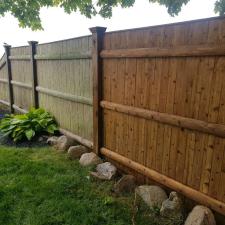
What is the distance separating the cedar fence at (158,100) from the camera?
2.59 m

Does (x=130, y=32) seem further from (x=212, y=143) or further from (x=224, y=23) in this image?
(x=212, y=143)

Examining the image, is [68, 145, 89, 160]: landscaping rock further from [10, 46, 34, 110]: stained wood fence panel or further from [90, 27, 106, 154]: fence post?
[10, 46, 34, 110]: stained wood fence panel

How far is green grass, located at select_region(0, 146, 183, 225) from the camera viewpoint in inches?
113

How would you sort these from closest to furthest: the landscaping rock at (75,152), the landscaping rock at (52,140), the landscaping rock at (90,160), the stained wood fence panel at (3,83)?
the landscaping rock at (90,160), the landscaping rock at (75,152), the landscaping rock at (52,140), the stained wood fence panel at (3,83)

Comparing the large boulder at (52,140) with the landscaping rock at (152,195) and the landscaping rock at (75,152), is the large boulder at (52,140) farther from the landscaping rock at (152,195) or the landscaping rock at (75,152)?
the landscaping rock at (152,195)

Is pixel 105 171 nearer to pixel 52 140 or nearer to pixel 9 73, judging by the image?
pixel 52 140

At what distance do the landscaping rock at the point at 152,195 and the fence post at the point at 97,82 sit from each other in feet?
4.32

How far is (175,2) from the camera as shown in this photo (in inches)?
257

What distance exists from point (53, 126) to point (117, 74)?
260 centimetres

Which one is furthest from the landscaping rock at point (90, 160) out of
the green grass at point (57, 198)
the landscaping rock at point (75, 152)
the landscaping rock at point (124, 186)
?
the landscaping rock at point (124, 186)

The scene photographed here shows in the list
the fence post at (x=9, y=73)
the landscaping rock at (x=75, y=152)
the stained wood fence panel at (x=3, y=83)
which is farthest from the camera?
the stained wood fence panel at (x=3, y=83)

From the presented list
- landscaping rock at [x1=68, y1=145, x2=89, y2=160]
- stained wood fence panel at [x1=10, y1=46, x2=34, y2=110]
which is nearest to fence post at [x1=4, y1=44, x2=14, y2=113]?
stained wood fence panel at [x1=10, y1=46, x2=34, y2=110]

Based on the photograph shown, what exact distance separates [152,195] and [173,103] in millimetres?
1081

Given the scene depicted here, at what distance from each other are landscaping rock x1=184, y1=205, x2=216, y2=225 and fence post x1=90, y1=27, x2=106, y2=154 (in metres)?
2.03
